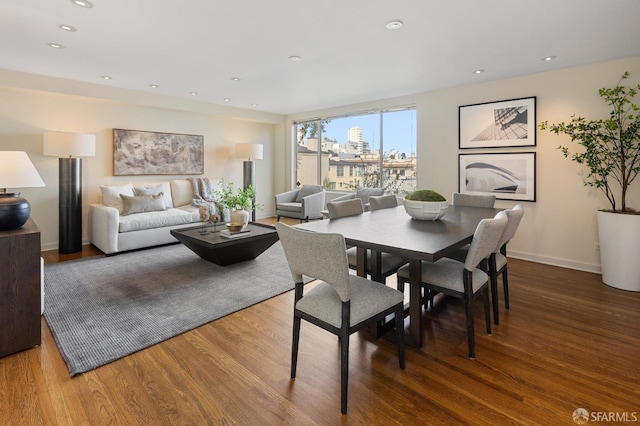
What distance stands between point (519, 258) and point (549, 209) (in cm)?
73

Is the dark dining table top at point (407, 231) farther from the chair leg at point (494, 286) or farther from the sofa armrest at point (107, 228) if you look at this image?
the sofa armrest at point (107, 228)

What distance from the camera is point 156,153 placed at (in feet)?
18.9

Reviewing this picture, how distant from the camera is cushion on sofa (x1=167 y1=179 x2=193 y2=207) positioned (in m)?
5.81

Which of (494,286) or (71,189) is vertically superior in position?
(71,189)

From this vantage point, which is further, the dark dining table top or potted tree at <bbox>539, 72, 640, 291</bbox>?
potted tree at <bbox>539, 72, 640, 291</bbox>

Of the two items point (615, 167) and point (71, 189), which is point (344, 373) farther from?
point (71, 189)

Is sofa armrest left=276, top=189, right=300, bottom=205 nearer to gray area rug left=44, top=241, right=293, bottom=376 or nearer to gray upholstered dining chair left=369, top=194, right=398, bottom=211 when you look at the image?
gray area rug left=44, top=241, right=293, bottom=376

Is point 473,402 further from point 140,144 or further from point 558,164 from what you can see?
point 140,144

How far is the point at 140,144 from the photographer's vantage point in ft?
18.2

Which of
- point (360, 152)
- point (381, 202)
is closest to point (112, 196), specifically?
point (381, 202)

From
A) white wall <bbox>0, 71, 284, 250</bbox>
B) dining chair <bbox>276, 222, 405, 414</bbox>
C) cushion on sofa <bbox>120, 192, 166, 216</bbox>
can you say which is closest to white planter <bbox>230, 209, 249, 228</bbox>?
cushion on sofa <bbox>120, 192, 166, 216</bbox>

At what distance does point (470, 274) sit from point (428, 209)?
69 centimetres

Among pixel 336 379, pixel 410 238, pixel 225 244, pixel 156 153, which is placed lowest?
pixel 336 379

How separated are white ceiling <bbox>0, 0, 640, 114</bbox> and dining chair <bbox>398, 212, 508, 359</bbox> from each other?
1.67 metres
